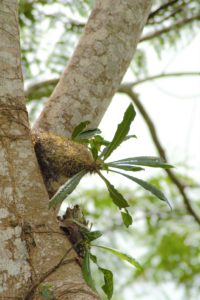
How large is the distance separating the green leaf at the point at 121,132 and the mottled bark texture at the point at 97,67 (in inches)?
7.4

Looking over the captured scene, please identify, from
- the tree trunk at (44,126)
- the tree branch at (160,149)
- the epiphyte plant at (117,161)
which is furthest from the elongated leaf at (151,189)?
the tree branch at (160,149)

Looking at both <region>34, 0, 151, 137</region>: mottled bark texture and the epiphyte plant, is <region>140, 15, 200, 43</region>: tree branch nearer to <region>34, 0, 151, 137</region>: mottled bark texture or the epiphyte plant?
<region>34, 0, 151, 137</region>: mottled bark texture

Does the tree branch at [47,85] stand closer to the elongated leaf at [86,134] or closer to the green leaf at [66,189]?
the elongated leaf at [86,134]

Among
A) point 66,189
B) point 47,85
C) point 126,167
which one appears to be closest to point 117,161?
point 126,167

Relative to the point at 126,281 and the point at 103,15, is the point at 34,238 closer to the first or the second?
the point at 103,15

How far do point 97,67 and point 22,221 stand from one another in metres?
0.58

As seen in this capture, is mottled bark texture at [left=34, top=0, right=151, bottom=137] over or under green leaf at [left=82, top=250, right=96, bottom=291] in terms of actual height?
over

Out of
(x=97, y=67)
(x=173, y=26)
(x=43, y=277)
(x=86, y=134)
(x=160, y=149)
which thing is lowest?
(x=160, y=149)

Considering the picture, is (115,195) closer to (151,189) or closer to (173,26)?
(151,189)

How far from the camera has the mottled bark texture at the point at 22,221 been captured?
122 centimetres

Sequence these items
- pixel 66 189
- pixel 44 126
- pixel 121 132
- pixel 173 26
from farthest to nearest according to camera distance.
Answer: pixel 173 26
pixel 44 126
pixel 121 132
pixel 66 189

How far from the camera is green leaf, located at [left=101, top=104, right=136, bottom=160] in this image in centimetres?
146

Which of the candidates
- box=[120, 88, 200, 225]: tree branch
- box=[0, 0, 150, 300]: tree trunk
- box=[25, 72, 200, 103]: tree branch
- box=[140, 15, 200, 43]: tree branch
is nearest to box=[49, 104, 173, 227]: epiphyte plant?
box=[0, 0, 150, 300]: tree trunk

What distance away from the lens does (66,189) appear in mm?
1380
